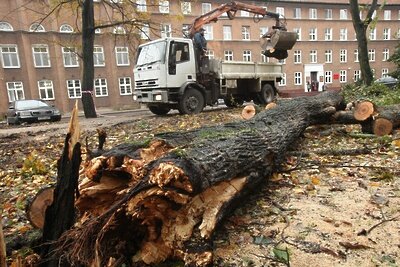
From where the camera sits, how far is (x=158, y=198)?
2.20 metres

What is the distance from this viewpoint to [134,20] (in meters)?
14.5

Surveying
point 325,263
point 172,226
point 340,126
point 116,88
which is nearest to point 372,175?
point 325,263

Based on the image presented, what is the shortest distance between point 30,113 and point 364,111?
1365cm

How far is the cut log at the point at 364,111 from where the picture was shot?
226 inches

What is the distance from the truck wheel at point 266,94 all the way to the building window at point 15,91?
24126mm

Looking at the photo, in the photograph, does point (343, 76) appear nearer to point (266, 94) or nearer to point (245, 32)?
point (245, 32)

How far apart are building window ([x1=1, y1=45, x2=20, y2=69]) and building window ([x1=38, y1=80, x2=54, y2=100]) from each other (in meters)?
2.47

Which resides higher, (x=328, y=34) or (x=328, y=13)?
(x=328, y=13)

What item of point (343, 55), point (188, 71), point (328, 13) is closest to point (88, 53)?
point (188, 71)

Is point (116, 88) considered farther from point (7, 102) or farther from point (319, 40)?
point (319, 40)

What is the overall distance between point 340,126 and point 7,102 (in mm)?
29643

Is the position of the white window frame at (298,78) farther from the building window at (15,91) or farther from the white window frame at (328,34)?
the building window at (15,91)

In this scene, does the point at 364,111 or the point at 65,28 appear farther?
the point at 65,28

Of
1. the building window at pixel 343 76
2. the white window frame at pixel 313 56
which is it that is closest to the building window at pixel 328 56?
the white window frame at pixel 313 56
